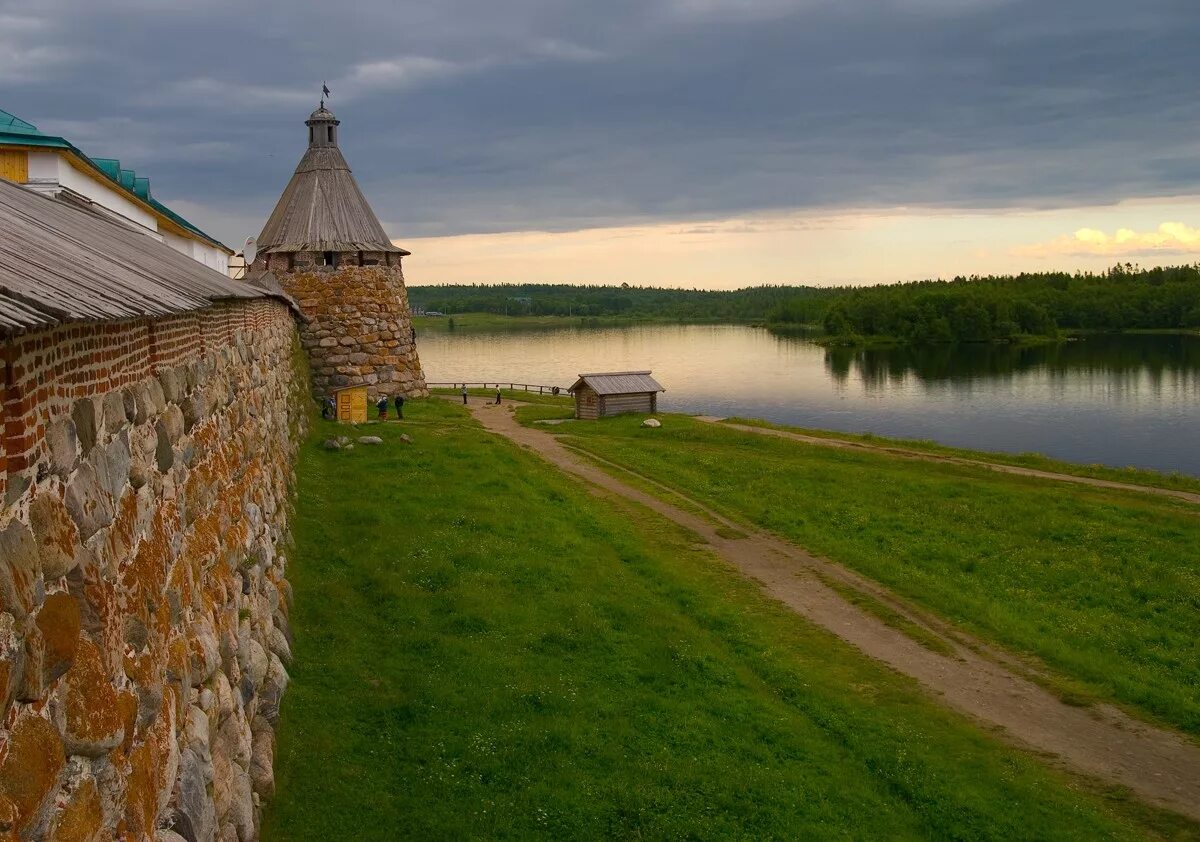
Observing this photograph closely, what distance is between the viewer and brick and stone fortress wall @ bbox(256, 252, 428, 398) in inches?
1173

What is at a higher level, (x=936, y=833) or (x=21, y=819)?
(x=21, y=819)

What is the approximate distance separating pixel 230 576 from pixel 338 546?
587 centimetres

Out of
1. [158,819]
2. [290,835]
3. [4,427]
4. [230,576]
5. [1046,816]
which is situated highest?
[4,427]

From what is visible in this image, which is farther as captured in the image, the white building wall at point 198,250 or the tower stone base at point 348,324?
the tower stone base at point 348,324

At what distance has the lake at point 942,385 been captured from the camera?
40125 mm

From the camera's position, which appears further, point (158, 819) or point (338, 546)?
Answer: point (338, 546)

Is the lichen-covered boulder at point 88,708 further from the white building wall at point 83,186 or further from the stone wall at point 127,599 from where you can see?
the white building wall at point 83,186

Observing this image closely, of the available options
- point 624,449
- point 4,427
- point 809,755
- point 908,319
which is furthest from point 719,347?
point 4,427

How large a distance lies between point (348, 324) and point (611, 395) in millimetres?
9848

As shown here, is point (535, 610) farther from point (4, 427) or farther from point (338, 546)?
point (4, 427)

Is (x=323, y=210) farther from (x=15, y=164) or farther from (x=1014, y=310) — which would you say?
(x=1014, y=310)

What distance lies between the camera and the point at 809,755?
10086mm

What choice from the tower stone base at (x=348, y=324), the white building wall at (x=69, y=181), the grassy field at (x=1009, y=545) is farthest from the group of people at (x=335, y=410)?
the white building wall at (x=69, y=181)

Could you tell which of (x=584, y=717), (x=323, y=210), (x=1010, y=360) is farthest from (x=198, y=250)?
(x=1010, y=360)
